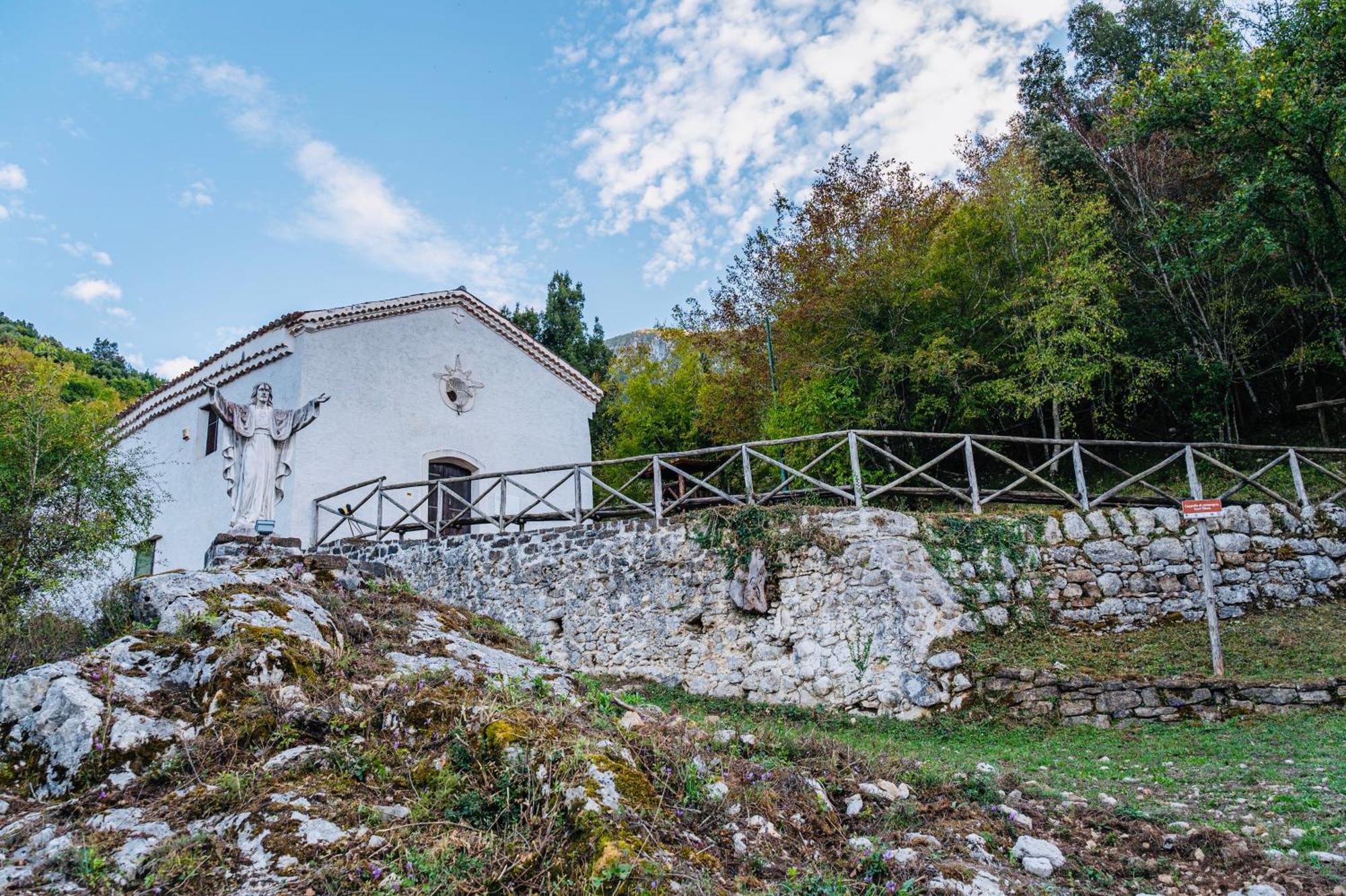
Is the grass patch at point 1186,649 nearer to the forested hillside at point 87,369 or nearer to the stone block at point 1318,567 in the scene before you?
the stone block at point 1318,567

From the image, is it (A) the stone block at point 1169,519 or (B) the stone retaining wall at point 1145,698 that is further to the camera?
(A) the stone block at point 1169,519

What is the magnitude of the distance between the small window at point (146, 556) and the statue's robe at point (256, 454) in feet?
25.8


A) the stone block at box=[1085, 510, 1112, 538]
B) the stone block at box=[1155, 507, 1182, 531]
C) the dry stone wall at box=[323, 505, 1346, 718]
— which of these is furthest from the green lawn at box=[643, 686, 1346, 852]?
the stone block at box=[1155, 507, 1182, 531]

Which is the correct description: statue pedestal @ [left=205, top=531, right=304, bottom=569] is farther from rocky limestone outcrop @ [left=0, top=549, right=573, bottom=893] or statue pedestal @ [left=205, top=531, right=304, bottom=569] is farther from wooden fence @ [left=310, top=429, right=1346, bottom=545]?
wooden fence @ [left=310, top=429, right=1346, bottom=545]

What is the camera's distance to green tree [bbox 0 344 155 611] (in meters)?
9.52

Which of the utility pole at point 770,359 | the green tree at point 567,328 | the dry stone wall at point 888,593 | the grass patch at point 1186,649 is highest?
the green tree at point 567,328

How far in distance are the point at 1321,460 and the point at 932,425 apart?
590 cm

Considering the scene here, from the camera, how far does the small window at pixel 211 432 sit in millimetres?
15094

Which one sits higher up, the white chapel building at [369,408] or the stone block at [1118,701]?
the white chapel building at [369,408]

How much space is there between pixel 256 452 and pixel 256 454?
24mm

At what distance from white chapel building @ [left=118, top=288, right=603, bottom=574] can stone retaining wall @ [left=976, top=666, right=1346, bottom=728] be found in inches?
383

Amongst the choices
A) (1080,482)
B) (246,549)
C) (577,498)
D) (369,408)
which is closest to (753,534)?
(577,498)

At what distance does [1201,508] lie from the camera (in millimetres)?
8125

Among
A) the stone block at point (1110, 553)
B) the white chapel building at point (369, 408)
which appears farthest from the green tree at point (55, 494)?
the stone block at point (1110, 553)
